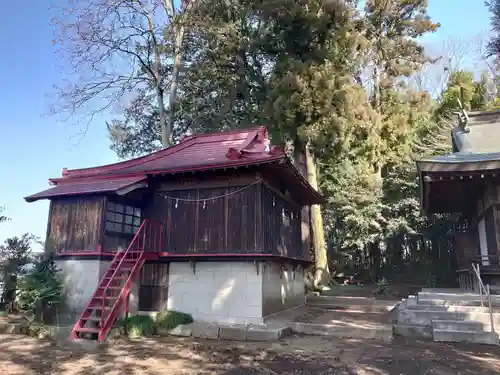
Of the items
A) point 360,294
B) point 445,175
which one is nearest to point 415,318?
point 445,175

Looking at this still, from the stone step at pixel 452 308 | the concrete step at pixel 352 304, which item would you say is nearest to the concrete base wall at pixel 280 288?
the concrete step at pixel 352 304

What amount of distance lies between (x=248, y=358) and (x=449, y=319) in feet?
16.6

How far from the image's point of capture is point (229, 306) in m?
9.98

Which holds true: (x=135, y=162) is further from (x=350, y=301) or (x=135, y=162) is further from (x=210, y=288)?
(x=350, y=301)

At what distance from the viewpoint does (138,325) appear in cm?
962

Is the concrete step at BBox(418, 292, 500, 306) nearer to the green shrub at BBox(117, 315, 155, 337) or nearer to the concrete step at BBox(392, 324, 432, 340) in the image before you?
the concrete step at BBox(392, 324, 432, 340)

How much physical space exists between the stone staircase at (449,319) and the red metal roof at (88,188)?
26.5 feet

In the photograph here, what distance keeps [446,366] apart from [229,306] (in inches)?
205

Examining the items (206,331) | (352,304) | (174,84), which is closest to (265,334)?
(206,331)

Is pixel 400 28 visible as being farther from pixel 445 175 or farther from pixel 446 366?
pixel 446 366

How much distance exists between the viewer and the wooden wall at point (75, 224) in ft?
35.4

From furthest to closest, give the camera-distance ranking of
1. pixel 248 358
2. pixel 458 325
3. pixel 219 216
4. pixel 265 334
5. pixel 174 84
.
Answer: pixel 174 84 → pixel 219 216 → pixel 265 334 → pixel 458 325 → pixel 248 358

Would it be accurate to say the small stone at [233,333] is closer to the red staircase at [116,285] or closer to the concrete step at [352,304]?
the red staircase at [116,285]

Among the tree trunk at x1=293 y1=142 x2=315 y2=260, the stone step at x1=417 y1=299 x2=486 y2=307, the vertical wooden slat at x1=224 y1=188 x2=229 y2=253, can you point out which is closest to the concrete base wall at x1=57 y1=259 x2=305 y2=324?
the vertical wooden slat at x1=224 y1=188 x2=229 y2=253
